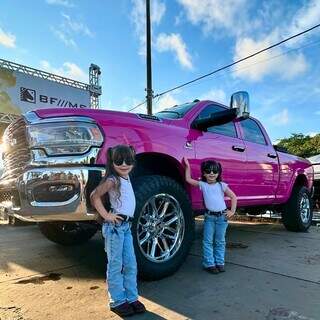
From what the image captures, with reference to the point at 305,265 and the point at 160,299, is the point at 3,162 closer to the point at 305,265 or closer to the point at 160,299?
the point at 160,299

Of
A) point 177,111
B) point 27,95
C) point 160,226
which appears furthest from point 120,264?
point 27,95

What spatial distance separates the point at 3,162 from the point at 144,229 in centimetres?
168

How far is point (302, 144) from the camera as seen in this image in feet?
143

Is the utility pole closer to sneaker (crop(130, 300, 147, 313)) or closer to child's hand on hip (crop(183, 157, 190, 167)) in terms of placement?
child's hand on hip (crop(183, 157, 190, 167))

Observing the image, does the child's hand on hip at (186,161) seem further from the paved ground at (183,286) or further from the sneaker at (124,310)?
the sneaker at (124,310)

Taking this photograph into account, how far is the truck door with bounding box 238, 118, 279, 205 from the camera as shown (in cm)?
553

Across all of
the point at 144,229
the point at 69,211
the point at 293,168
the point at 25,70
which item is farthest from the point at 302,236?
the point at 25,70

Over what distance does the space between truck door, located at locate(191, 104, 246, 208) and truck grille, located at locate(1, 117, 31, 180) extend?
172 cm

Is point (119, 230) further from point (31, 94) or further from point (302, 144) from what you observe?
point (302, 144)

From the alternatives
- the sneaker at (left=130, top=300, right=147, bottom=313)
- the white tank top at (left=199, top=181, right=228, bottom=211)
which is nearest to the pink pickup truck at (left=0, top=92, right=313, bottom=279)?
the white tank top at (left=199, top=181, right=228, bottom=211)

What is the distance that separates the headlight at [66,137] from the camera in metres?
3.42

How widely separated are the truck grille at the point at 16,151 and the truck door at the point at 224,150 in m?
1.72

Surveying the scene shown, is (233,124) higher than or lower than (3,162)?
higher

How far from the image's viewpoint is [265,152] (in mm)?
6020
